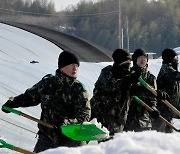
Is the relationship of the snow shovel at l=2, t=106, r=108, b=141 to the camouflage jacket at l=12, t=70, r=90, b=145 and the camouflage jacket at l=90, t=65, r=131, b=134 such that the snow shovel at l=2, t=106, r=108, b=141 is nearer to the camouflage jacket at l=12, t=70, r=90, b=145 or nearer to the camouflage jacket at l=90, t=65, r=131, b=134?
the camouflage jacket at l=12, t=70, r=90, b=145

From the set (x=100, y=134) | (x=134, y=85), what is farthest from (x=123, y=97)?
(x=100, y=134)

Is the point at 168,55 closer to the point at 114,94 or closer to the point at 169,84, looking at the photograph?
the point at 169,84

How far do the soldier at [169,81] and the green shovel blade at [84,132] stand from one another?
3.92m

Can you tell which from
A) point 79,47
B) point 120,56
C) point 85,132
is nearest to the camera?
point 85,132

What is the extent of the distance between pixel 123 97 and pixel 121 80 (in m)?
0.20

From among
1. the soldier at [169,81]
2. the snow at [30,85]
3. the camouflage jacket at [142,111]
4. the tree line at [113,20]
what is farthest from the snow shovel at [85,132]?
the tree line at [113,20]

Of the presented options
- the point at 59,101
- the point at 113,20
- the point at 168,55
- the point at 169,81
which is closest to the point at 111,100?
the point at 59,101

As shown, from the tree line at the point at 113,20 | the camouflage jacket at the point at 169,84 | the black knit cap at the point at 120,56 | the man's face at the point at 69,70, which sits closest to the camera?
the man's face at the point at 69,70

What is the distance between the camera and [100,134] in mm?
4191

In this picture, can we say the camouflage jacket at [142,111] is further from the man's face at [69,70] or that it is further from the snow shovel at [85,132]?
the snow shovel at [85,132]

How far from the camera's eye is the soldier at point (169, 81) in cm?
814

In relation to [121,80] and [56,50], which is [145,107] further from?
[56,50]

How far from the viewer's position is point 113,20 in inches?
3903

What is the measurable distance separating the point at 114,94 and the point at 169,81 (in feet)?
7.69
